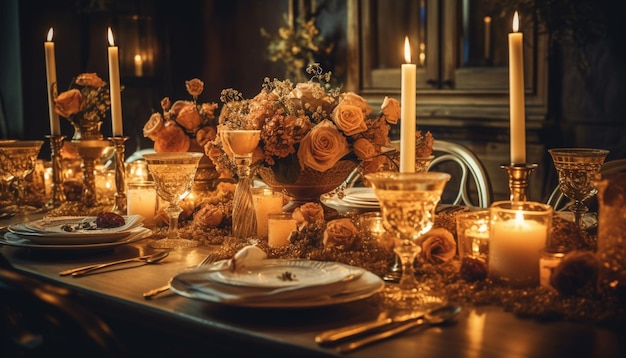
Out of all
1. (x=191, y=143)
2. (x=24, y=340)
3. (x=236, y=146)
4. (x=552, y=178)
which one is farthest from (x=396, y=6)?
(x=24, y=340)

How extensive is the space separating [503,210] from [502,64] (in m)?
2.94

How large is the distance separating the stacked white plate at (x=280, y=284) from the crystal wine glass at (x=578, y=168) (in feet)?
1.78

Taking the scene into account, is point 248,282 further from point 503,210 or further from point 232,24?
point 232,24

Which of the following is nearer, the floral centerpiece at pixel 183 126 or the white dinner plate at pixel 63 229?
the white dinner plate at pixel 63 229

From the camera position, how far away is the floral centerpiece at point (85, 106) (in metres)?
2.37

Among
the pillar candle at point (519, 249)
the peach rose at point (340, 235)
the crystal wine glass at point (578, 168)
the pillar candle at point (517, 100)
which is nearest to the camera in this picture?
the pillar candle at point (519, 249)

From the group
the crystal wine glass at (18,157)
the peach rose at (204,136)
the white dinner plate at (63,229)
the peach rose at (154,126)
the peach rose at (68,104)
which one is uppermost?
the peach rose at (68,104)

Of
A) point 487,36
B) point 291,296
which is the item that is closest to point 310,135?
point 291,296

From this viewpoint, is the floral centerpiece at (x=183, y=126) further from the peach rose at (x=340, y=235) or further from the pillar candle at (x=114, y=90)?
the peach rose at (x=340, y=235)

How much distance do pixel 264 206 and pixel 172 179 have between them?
0.21 metres

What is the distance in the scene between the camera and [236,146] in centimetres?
173

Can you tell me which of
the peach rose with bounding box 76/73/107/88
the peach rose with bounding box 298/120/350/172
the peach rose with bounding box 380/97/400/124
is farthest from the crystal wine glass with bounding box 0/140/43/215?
the peach rose with bounding box 380/97/400/124

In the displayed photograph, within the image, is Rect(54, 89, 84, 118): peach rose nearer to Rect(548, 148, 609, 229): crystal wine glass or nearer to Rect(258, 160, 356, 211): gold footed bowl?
Rect(258, 160, 356, 211): gold footed bowl

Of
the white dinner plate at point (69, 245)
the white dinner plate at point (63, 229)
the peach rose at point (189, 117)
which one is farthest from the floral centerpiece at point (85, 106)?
the white dinner plate at point (69, 245)
